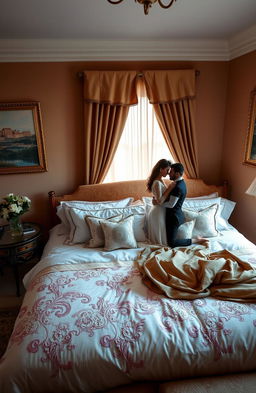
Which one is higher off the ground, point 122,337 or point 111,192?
point 111,192

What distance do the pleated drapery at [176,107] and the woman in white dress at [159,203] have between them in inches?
30.9

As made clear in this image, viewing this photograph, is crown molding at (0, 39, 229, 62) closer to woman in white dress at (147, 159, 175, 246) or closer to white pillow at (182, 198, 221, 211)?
woman in white dress at (147, 159, 175, 246)

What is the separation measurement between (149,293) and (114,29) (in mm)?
2543

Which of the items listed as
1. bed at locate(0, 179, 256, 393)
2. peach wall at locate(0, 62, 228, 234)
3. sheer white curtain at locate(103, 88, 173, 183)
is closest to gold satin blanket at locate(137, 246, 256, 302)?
bed at locate(0, 179, 256, 393)

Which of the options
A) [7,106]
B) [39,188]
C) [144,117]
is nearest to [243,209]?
[144,117]

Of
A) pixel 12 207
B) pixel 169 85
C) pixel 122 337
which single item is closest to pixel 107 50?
pixel 169 85

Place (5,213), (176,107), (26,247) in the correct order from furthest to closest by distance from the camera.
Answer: (176,107)
(26,247)
(5,213)

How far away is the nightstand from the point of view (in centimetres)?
254

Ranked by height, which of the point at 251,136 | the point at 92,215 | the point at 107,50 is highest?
the point at 107,50

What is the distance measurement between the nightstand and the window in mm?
1169

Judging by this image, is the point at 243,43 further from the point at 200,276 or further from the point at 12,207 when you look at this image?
the point at 12,207

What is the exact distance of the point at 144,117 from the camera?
3.12m

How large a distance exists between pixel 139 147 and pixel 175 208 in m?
1.11

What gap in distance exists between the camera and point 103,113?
9.64 ft
